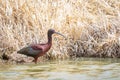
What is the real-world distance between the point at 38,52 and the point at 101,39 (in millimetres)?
2017

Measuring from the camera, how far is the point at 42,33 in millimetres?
11578

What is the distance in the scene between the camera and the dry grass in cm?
1134

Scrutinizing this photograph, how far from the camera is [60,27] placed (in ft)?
39.1

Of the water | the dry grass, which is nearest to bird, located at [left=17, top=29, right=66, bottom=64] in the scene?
the water

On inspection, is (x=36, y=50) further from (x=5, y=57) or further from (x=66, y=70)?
(x=66, y=70)

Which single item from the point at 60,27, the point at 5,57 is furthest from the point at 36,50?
the point at 60,27

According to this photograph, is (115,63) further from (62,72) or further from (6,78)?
(6,78)

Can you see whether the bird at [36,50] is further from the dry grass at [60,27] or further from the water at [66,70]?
the dry grass at [60,27]

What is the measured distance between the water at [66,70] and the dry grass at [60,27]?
44cm

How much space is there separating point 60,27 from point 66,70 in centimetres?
215

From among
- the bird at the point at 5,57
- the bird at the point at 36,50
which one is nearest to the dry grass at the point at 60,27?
the bird at the point at 5,57

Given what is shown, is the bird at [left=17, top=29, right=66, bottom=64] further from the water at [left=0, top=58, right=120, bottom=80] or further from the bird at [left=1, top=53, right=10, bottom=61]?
the bird at [left=1, top=53, right=10, bottom=61]

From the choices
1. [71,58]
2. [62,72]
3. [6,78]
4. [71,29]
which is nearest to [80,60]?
[71,58]

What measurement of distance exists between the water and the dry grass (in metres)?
0.44
